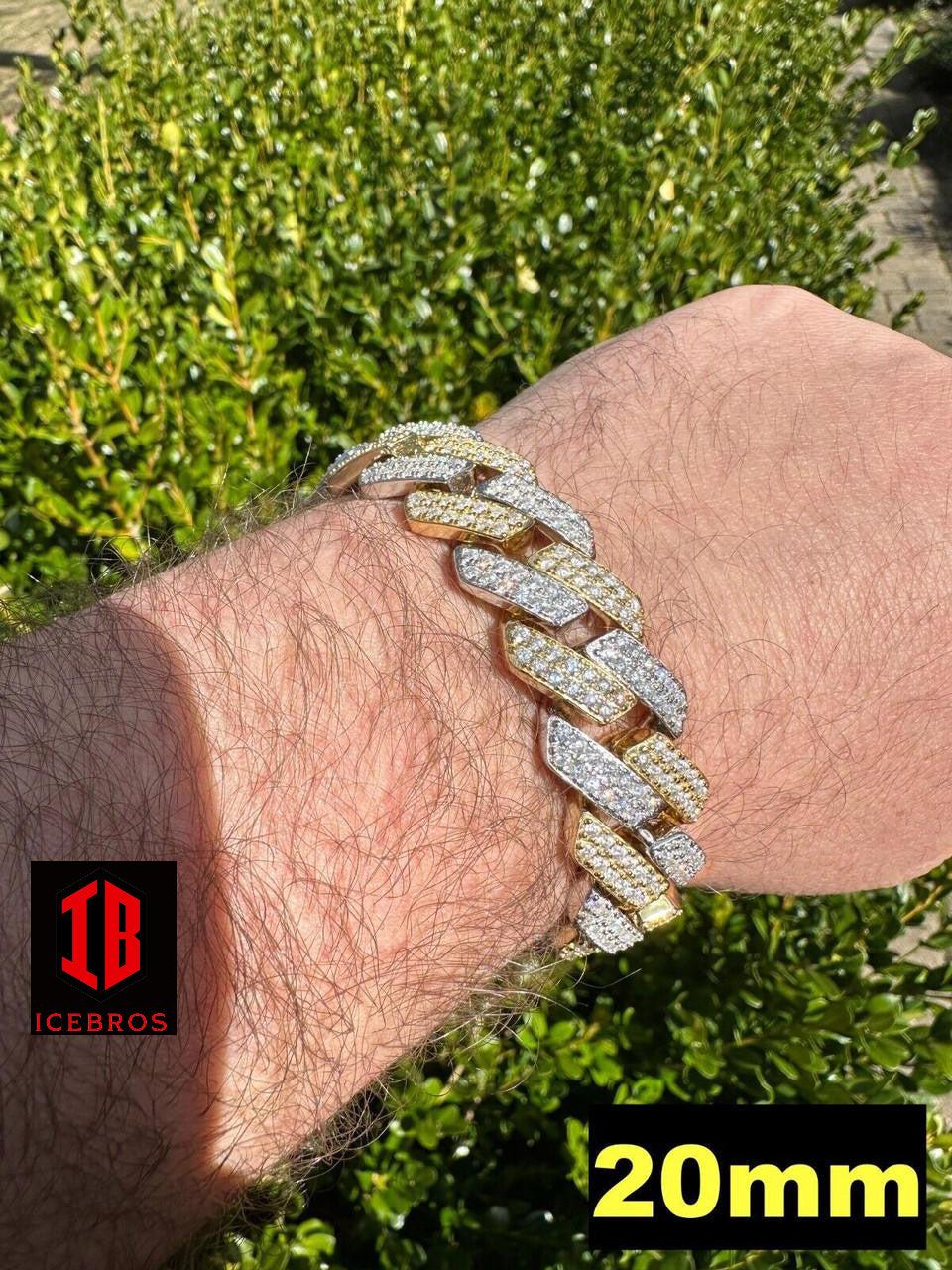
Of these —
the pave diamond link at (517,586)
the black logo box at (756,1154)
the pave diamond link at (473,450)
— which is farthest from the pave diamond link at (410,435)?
the black logo box at (756,1154)

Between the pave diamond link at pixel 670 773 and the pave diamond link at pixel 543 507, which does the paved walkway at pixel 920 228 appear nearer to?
the pave diamond link at pixel 543 507

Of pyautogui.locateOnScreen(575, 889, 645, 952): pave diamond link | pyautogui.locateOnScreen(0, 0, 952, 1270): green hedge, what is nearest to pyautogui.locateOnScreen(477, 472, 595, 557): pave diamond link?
pyautogui.locateOnScreen(575, 889, 645, 952): pave diamond link

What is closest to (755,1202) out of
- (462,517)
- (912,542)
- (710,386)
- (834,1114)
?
(834,1114)

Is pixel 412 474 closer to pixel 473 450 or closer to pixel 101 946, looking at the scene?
pixel 473 450

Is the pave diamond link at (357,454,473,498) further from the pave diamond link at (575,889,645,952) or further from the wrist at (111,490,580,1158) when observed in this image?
the pave diamond link at (575,889,645,952)

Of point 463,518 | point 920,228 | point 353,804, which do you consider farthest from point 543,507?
point 920,228

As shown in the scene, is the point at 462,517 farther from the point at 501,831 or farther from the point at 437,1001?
the point at 437,1001

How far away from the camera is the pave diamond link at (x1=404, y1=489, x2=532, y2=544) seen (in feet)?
4.58

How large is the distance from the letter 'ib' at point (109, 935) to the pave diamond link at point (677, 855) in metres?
0.70

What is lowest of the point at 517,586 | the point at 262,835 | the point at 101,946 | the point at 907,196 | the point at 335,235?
the point at 101,946

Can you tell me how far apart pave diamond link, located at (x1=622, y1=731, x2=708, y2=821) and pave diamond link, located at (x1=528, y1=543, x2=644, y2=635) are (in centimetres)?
16

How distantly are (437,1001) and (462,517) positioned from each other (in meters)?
0.68

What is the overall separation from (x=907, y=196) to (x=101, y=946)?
9.65m

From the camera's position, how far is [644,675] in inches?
52.4
